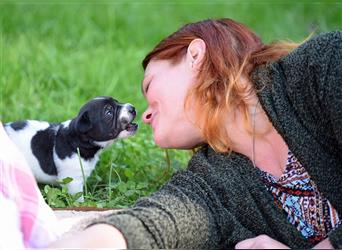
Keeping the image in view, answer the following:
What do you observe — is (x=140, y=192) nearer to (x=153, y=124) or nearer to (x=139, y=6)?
(x=153, y=124)

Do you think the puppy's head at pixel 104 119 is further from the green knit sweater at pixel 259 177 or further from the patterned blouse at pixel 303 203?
the patterned blouse at pixel 303 203

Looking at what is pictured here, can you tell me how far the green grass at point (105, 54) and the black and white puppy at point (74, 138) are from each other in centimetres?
14

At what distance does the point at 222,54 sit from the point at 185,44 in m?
0.16

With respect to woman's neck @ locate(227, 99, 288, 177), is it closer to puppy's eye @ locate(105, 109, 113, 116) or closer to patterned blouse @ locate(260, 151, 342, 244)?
patterned blouse @ locate(260, 151, 342, 244)

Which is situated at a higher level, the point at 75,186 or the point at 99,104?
the point at 99,104

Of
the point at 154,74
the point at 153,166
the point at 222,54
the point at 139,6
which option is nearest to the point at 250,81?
the point at 222,54

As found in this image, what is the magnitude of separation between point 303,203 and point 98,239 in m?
0.79

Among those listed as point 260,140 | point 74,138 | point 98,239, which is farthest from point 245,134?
point 74,138

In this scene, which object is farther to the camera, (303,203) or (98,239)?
(303,203)

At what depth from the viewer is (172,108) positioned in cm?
271

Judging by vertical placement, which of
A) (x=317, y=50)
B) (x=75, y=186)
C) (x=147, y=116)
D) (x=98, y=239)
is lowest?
(x=75, y=186)

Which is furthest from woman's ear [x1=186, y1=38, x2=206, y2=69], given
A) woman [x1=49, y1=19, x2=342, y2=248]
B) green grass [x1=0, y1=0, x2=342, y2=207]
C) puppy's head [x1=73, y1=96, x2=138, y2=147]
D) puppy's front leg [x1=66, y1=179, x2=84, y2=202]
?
puppy's front leg [x1=66, y1=179, x2=84, y2=202]

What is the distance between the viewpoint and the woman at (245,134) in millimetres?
2480

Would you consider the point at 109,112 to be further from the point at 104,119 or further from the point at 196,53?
the point at 196,53
